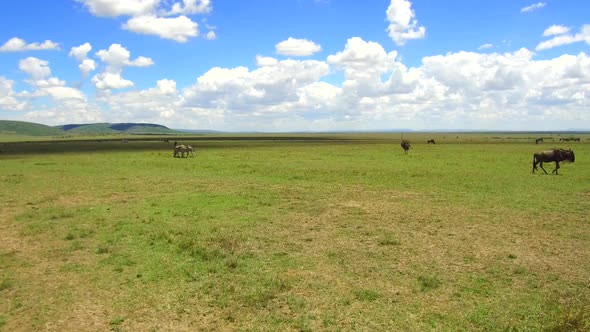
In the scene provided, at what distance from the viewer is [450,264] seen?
406 inches

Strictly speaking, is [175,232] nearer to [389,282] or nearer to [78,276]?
[78,276]

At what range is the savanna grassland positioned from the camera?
764cm

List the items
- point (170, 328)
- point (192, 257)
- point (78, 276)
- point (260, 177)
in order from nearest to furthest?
point (170, 328) → point (78, 276) → point (192, 257) → point (260, 177)

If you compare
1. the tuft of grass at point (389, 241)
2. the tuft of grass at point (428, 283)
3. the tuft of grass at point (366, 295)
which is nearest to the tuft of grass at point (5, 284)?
the tuft of grass at point (366, 295)

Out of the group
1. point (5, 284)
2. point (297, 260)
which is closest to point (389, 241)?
point (297, 260)

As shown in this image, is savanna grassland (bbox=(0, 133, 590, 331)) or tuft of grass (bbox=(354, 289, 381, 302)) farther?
tuft of grass (bbox=(354, 289, 381, 302))

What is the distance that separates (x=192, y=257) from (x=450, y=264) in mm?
6632

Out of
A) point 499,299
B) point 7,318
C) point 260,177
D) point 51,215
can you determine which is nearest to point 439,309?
point 499,299

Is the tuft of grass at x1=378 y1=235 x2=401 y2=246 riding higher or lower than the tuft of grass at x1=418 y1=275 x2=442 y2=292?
higher

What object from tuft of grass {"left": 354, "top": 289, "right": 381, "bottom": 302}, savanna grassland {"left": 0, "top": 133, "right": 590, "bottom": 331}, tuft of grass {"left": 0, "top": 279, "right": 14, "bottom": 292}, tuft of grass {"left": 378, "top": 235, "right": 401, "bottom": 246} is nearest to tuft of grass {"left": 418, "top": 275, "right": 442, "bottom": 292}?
savanna grassland {"left": 0, "top": 133, "right": 590, "bottom": 331}

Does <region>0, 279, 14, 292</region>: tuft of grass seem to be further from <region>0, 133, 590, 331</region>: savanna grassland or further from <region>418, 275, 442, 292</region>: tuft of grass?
<region>418, 275, 442, 292</region>: tuft of grass

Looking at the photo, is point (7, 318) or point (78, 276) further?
point (78, 276)

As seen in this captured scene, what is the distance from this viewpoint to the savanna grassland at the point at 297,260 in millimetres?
7641

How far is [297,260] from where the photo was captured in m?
10.7
